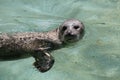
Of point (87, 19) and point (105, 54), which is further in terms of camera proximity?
point (87, 19)

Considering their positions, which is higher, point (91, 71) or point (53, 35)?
point (53, 35)

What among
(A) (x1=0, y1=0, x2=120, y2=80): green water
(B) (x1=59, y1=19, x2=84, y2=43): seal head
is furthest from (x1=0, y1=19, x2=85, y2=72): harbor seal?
(A) (x1=0, y1=0, x2=120, y2=80): green water

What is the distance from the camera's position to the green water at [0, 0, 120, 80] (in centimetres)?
814

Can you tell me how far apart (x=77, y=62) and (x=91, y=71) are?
1.44 ft

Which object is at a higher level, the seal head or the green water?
the seal head

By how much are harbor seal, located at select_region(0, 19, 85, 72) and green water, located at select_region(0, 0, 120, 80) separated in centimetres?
54

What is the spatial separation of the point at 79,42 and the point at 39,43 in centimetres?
194

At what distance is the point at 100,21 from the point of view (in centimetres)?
1052

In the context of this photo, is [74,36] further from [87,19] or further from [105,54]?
[87,19]

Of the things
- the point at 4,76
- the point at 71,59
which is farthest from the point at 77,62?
the point at 4,76

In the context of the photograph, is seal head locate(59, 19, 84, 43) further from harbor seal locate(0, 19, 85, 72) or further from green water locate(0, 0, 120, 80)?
green water locate(0, 0, 120, 80)

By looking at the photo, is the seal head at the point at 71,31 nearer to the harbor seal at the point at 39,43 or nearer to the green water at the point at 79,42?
the harbor seal at the point at 39,43

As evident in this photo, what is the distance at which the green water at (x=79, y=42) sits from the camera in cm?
814

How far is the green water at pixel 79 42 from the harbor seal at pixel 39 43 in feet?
1.76
